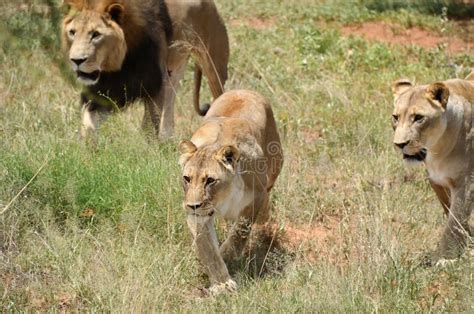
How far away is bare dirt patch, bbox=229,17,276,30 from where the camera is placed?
1219 centimetres

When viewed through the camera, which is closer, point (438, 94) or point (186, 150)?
point (186, 150)

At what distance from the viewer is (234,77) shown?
32.2 feet

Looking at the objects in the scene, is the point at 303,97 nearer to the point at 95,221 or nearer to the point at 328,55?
the point at 328,55

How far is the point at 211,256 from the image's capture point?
5.16m

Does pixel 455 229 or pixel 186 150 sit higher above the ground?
pixel 186 150

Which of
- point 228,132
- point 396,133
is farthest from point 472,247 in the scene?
point 228,132

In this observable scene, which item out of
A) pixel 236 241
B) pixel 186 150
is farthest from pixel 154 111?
pixel 186 150

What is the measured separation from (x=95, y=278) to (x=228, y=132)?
3.48 ft

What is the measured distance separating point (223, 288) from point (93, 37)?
9.10ft

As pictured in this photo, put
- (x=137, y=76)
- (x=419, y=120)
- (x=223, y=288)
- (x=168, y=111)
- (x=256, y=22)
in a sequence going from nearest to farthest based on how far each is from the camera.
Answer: (x=223, y=288)
(x=419, y=120)
(x=137, y=76)
(x=168, y=111)
(x=256, y=22)

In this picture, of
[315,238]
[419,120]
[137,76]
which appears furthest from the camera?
[137,76]

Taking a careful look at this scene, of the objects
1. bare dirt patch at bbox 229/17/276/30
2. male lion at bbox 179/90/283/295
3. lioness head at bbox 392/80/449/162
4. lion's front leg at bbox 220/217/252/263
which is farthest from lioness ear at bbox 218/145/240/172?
bare dirt patch at bbox 229/17/276/30

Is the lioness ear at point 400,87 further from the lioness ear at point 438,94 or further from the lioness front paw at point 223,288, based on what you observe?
the lioness front paw at point 223,288

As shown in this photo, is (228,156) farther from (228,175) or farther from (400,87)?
(400,87)
